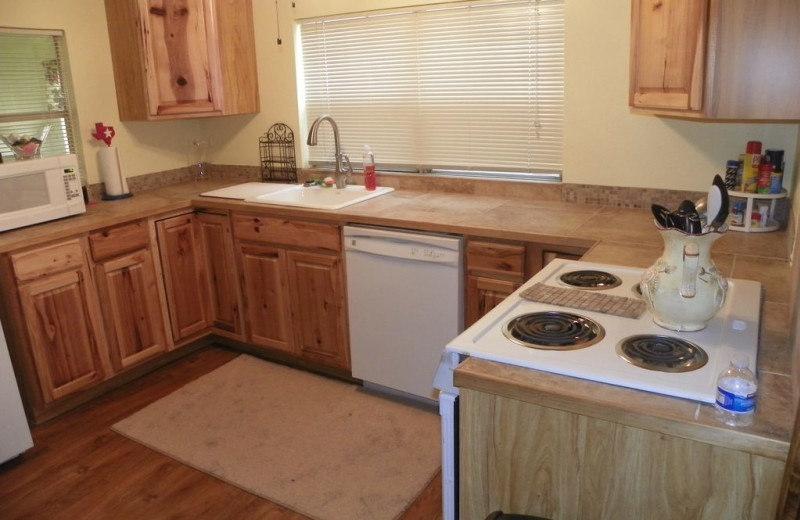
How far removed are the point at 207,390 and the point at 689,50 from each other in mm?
2686

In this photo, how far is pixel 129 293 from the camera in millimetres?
3232

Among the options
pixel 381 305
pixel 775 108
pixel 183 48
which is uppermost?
pixel 183 48

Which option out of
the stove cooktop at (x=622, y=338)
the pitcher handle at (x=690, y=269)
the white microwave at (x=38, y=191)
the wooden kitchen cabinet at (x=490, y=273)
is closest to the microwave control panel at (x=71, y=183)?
the white microwave at (x=38, y=191)

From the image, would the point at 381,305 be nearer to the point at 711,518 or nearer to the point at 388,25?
the point at 388,25

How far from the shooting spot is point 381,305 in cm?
296

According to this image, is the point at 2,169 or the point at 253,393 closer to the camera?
the point at 2,169

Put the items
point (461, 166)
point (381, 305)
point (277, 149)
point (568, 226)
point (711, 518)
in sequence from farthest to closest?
point (277, 149) < point (461, 166) < point (381, 305) < point (568, 226) < point (711, 518)

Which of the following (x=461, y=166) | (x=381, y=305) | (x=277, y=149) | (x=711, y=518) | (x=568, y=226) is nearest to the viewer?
(x=711, y=518)

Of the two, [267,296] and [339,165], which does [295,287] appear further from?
[339,165]

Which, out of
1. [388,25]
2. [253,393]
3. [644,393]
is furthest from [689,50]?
[253,393]

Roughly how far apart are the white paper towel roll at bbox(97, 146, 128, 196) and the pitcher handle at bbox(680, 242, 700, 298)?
3.16 meters

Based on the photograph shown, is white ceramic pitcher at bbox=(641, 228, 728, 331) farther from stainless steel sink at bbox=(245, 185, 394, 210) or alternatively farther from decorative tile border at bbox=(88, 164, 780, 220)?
stainless steel sink at bbox=(245, 185, 394, 210)

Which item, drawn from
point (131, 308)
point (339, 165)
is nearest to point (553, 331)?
point (339, 165)

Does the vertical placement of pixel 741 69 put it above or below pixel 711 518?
above
